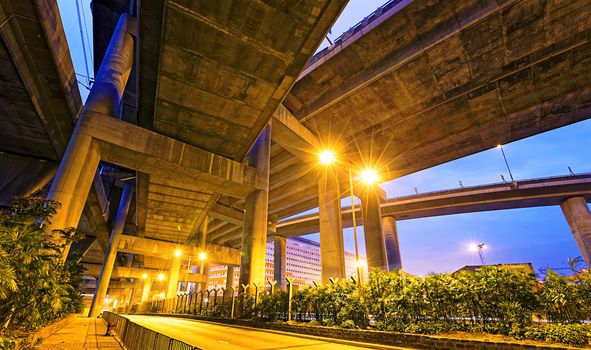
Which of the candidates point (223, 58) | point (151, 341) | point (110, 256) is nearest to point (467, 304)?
point (151, 341)

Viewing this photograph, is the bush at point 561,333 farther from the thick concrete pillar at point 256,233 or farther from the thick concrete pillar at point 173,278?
the thick concrete pillar at point 173,278

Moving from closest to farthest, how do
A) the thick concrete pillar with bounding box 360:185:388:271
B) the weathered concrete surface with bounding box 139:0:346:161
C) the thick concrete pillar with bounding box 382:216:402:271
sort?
the weathered concrete surface with bounding box 139:0:346:161 < the thick concrete pillar with bounding box 360:185:388:271 < the thick concrete pillar with bounding box 382:216:402:271

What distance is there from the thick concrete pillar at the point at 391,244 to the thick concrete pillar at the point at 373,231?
1118cm

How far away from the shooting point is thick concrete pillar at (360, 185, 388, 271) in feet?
93.9

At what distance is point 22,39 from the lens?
12.6 m

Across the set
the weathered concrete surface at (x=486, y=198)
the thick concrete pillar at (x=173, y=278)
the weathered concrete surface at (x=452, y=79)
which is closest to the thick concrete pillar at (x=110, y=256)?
the thick concrete pillar at (x=173, y=278)

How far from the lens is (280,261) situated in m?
46.6

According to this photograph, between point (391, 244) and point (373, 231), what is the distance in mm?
14660

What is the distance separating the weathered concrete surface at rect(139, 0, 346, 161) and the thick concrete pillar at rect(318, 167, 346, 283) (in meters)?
12.0

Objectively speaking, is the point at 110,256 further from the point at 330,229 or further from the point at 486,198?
the point at 486,198

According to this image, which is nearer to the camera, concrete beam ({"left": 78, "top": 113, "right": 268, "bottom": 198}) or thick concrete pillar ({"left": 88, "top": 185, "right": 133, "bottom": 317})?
concrete beam ({"left": 78, "top": 113, "right": 268, "bottom": 198})

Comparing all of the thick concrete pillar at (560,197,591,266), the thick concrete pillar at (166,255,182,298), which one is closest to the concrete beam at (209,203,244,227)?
the thick concrete pillar at (166,255,182,298)

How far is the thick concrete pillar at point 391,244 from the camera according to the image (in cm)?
3955

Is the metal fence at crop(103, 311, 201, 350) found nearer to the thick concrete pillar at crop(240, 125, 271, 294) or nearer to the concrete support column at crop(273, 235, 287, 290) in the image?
the thick concrete pillar at crop(240, 125, 271, 294)
